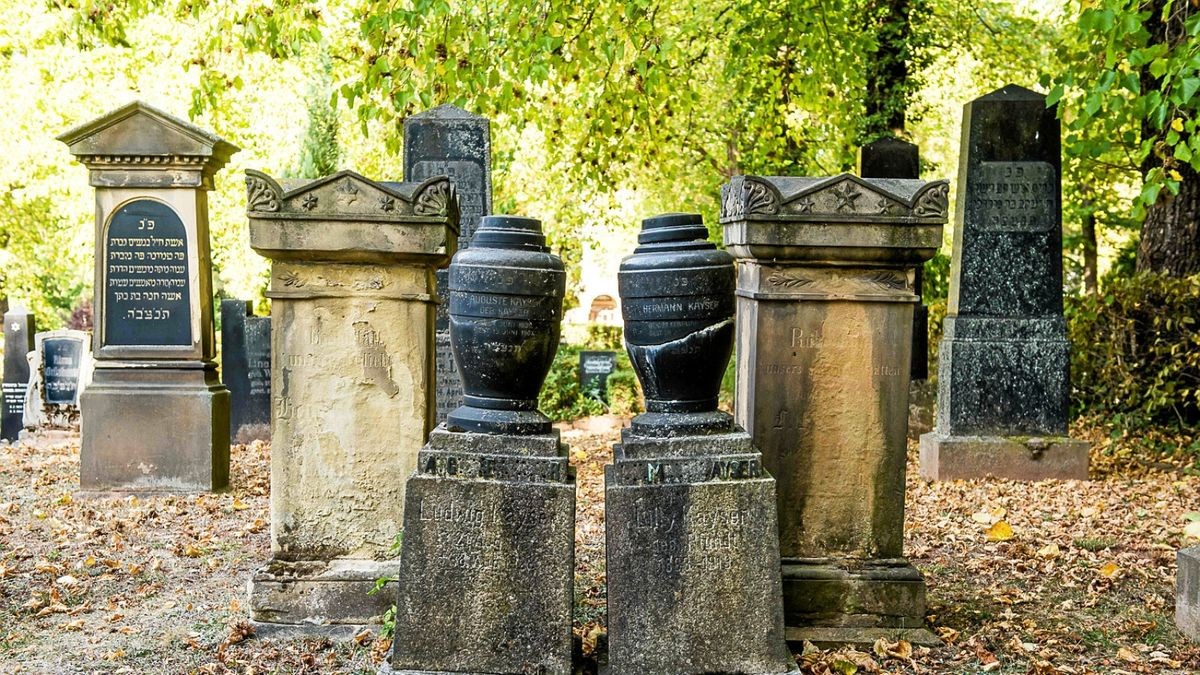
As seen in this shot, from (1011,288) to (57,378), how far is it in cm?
1061

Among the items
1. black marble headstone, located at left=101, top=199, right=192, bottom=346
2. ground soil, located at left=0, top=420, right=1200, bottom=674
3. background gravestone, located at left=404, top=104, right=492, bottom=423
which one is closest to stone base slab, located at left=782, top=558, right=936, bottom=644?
ground soil, located at left=0, top=420, right=1200, bottom=674

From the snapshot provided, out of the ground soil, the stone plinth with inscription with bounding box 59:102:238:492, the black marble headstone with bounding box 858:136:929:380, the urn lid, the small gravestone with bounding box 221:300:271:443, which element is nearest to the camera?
the urn lid

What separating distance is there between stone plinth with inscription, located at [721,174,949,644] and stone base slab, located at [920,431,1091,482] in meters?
4.57

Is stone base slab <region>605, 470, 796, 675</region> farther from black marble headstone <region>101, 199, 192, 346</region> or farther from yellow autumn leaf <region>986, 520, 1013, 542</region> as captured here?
black marble headstone <region>101, 199, 192, 346</region>

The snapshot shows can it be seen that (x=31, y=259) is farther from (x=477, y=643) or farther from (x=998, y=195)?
(x=477, y=643)

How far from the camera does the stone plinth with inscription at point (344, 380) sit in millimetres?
5172

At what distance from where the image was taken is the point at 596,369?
57.1 feet

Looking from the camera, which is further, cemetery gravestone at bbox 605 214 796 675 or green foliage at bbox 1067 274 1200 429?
green foliage at bbox 1067 274 1200 429

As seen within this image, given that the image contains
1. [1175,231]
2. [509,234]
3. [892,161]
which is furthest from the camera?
[892,161]

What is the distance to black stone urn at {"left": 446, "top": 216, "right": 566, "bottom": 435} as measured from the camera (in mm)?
4312

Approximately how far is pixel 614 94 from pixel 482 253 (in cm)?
742

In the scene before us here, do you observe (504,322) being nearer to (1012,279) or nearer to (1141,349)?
(1012,279)

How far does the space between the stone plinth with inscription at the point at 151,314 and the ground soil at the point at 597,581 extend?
1.41 feet

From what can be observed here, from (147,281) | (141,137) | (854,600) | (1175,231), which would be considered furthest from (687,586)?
(1175,231)
